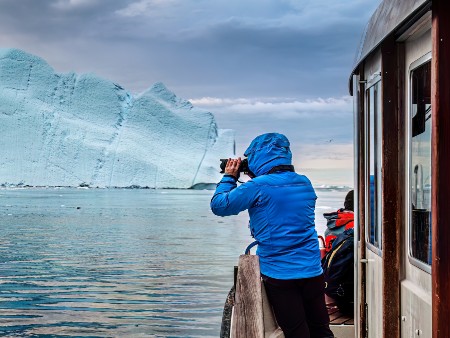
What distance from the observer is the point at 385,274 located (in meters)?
3.36

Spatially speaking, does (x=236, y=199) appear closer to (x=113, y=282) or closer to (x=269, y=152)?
(x=269, y=152)

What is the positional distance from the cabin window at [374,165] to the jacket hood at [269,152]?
0.50 metres

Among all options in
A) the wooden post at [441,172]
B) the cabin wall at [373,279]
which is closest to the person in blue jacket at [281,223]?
the cabin wall at [373,279]

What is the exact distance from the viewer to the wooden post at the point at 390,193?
334cm

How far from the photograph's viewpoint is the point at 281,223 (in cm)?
358

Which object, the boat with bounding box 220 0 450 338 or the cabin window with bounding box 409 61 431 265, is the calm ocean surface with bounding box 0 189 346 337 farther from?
the cabin window with bounding box 409 61 431 265

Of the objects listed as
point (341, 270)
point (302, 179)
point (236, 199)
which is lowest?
point (341, 270)

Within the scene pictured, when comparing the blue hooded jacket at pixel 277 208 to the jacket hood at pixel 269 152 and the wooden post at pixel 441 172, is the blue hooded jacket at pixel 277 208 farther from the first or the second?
the wooden post at pixel 441 172

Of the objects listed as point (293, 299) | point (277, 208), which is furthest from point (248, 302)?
point (277, 208)

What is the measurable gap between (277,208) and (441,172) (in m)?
1.48

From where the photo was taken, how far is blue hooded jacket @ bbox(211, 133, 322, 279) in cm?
354

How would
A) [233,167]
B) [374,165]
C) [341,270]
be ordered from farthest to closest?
[341,270]
[374,165]
[233,167]

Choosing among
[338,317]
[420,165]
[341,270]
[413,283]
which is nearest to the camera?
[420,165]

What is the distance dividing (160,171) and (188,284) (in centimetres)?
8065
